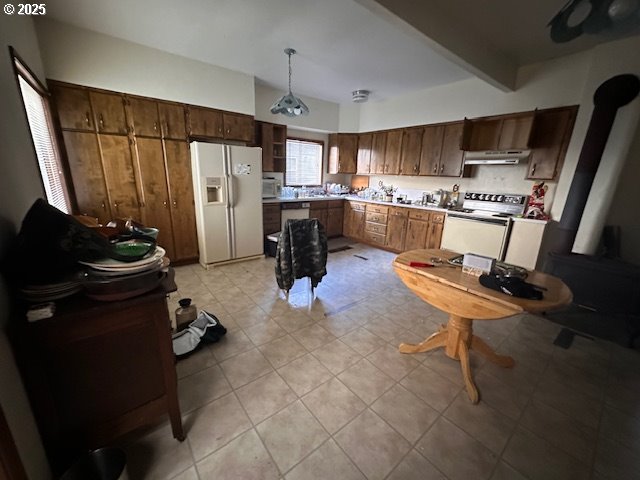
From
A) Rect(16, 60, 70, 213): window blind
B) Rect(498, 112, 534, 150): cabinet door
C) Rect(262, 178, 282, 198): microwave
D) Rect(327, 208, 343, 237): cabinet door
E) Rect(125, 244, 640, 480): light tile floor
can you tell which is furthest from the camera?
Rect(327, 208, 343, 237): cabinet door

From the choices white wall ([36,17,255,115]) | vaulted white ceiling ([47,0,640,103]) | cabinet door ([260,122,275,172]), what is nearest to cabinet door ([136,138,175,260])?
Result: white wall ([36,17,255,115])

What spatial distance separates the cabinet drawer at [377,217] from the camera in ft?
16.1

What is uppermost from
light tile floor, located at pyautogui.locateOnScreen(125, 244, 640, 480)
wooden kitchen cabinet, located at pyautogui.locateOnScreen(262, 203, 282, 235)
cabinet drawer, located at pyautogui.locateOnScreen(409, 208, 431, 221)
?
cabinet drawer, located at pyautogui.locateOnScreen(409, 208, 431, 221)

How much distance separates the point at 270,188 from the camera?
4.81 m

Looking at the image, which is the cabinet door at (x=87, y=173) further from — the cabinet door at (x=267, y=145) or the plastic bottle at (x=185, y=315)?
the cabinet door at (x=267, y=145)

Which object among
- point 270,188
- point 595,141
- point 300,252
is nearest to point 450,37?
point 595,141

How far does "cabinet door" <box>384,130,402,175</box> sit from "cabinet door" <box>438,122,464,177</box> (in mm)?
829

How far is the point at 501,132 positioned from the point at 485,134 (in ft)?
0.75

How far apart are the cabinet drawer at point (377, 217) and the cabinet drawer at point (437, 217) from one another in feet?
3.03

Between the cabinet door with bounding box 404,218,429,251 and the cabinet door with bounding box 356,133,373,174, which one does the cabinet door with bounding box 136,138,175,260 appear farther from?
the cabinet door with bounding box 404,218,429,251

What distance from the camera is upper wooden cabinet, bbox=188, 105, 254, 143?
3564 millimetres

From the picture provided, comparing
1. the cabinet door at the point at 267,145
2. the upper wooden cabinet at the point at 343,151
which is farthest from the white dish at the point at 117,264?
the upper wooden cabinet at the point at 343,151

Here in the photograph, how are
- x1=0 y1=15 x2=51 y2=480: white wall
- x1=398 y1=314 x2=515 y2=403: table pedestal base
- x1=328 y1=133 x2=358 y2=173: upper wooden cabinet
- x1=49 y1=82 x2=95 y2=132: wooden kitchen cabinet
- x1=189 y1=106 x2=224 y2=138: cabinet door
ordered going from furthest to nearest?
x1=328 y1=133 x2=358 y2=173: upper wooden cabinet → x1=189 y1=106 x2=224 y2=138: cabinet door → x1=49 y1=82 x2=95 y2=132: wooden kitchen cabinet → x1=398 y1=314 x2=515 y2=403: table pedestal base → x1=0 y1=15 x2=51 y2=480: white wall

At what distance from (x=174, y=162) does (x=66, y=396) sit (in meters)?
3.12
